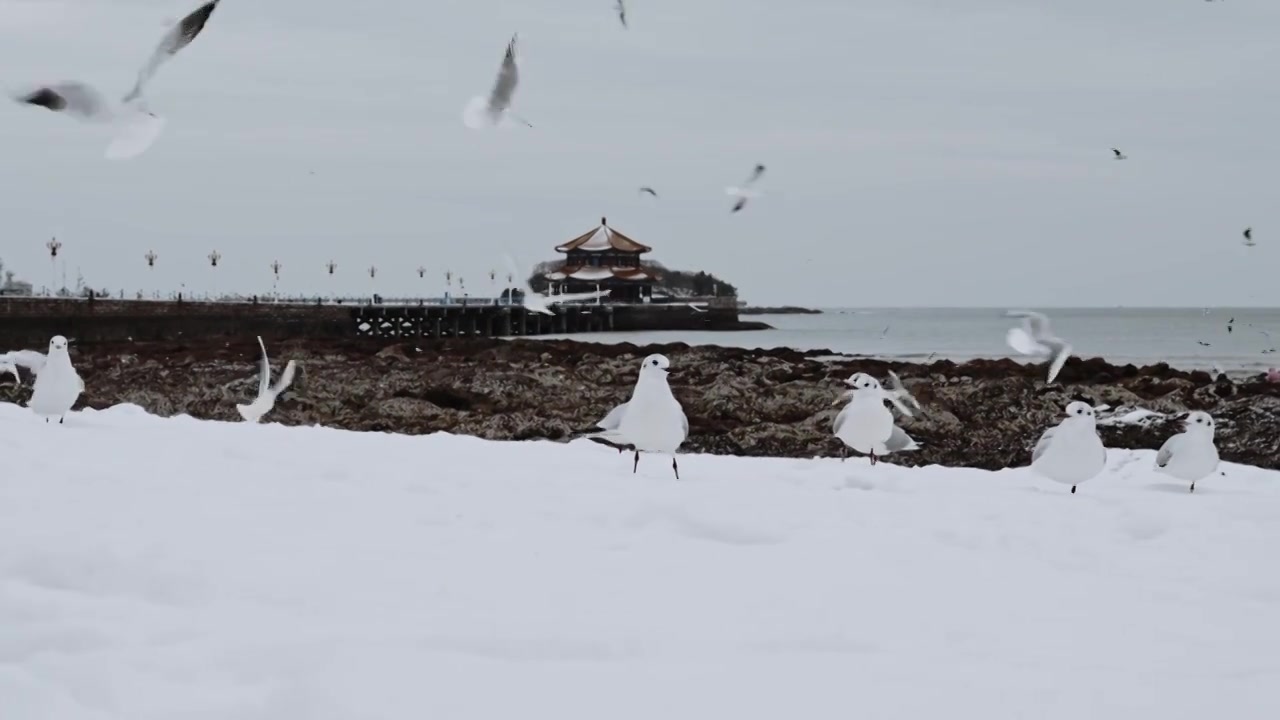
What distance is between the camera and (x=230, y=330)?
45875 mm

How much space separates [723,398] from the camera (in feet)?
39.1

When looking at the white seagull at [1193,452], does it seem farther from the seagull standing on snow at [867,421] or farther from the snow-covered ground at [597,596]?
the seagull standing on snow at [867,421]

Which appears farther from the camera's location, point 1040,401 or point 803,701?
point 1040,401

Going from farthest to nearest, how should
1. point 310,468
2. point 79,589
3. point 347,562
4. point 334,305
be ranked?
point 334,305 < point 310,468 < point 347,562 < point 79,589

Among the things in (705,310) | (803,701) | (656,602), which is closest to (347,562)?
(656,602)

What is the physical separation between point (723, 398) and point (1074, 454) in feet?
19.7

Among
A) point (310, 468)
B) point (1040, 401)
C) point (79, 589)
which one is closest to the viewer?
point (79, 589)

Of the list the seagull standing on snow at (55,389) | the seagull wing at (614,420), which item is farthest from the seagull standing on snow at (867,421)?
the seagull standing on snow at (55,389)

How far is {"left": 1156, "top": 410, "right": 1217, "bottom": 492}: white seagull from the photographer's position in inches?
245

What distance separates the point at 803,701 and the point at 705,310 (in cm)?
7230

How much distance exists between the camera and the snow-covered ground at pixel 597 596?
2934mm

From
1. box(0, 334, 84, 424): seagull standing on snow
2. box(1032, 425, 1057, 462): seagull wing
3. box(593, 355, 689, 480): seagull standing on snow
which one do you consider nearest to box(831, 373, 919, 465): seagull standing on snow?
box(1032, 425, 1057, 462): seagull wing

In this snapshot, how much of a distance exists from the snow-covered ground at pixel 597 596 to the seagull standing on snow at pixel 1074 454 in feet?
0.44

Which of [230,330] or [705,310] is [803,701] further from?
[705,310]
